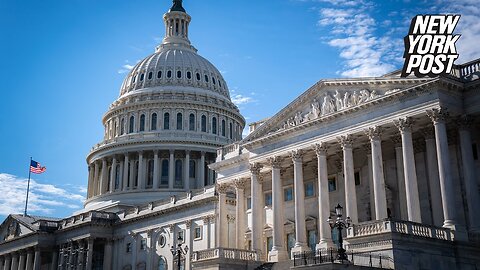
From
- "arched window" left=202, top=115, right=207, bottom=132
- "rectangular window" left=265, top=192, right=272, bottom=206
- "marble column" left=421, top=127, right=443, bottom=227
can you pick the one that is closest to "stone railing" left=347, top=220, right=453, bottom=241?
"marble column" left=421, top=127, right=443, bottom=227

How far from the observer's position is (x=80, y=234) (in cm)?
9194

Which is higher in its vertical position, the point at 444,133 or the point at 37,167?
the point at 37,167

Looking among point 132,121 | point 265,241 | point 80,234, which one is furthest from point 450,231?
point 132,121

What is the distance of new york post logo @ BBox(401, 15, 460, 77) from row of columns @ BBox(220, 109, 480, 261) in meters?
3.36

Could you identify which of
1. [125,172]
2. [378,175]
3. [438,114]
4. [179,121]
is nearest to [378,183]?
[378,175]

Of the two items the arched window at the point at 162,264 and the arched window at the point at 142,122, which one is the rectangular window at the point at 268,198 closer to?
the arched window at the point at 162,264

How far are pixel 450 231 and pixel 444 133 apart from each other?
7.09m

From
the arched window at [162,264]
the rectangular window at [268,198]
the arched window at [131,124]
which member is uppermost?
the arched window at [131,124]

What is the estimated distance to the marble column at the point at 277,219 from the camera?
54.7m

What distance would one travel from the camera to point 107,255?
8906cm

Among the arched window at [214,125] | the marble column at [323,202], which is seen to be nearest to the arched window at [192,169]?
the arched window at [214,125]

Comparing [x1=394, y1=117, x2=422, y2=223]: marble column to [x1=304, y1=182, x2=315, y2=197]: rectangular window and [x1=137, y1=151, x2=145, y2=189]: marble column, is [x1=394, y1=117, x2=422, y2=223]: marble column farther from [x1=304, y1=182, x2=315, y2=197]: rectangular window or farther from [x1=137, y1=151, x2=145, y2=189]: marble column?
[x1=137, y1=151, x2=145, y2=189]: marble column

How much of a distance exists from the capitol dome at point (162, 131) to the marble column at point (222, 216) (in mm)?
39002

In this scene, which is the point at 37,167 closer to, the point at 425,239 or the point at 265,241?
the point at 265,241
